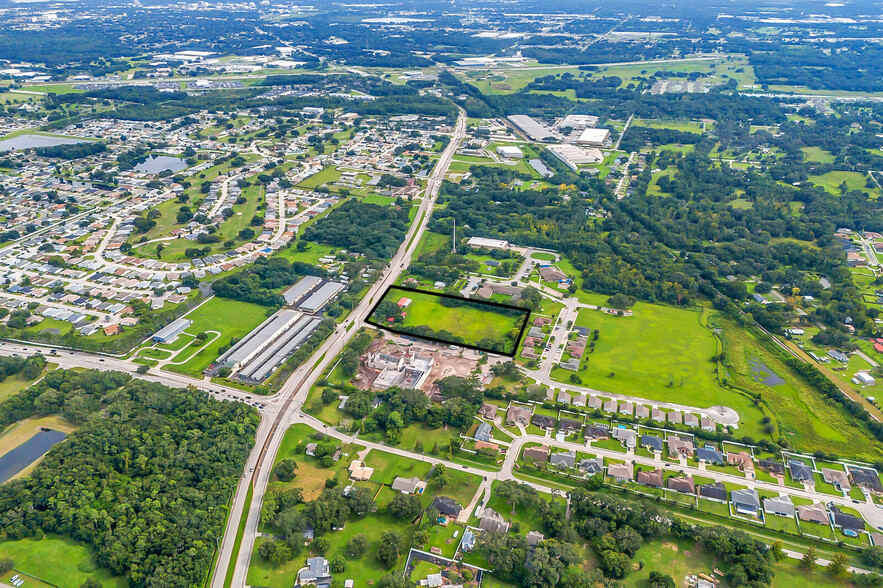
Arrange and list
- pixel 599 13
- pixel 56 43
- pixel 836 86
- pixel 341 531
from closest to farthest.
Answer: pixel 341 531 → pixel 836 86 → pixel 56 43 → pixel 599 13

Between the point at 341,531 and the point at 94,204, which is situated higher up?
the point at 341,531

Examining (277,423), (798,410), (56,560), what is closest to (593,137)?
(798,410)

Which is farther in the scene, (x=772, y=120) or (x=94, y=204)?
(x=772, y=120)

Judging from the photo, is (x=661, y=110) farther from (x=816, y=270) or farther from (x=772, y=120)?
(x=816, y=270)

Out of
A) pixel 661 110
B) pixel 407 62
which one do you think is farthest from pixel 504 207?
pixel 407 62

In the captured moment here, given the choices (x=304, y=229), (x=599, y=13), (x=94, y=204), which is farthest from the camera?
(x=599, y=13)

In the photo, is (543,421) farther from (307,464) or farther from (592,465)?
(307,464)

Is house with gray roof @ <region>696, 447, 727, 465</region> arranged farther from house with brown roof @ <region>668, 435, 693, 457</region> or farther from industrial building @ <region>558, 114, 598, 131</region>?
industrial building @ <region>558, 114, 598, 131</region>
